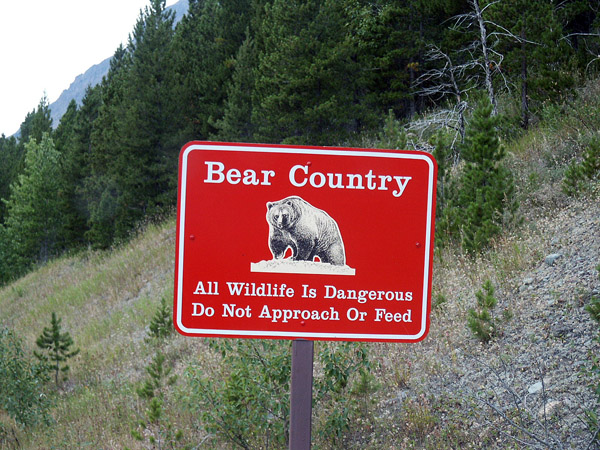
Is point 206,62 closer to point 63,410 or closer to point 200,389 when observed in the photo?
point 63,410

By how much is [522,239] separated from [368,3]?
18.6 m

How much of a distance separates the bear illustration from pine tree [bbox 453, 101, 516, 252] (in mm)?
4588

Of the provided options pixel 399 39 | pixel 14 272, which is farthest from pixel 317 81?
pixel 14 272

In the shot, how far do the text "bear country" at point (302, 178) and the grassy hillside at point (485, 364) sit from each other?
1535mm

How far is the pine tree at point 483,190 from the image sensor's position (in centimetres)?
629

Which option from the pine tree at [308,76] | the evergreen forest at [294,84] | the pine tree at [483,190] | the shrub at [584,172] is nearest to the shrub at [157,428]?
the pine tree at [483,190]

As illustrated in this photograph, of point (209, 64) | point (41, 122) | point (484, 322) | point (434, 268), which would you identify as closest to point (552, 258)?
point (484, 322)

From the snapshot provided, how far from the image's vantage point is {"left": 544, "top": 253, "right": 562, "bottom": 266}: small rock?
516 centimetres

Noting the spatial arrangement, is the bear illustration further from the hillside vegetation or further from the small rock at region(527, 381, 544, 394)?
Answer: the small rock at region(527, 381, 544, 394)

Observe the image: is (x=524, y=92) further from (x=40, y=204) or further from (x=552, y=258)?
(x=40, y=204)

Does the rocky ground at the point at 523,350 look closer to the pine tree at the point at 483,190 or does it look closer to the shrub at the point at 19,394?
the pine tree at the point at 483,190

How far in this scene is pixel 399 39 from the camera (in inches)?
789

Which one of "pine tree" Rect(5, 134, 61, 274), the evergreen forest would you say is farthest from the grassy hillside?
"pine tree" Rect(5, 134, 61, 274)

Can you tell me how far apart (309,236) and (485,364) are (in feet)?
7.28
